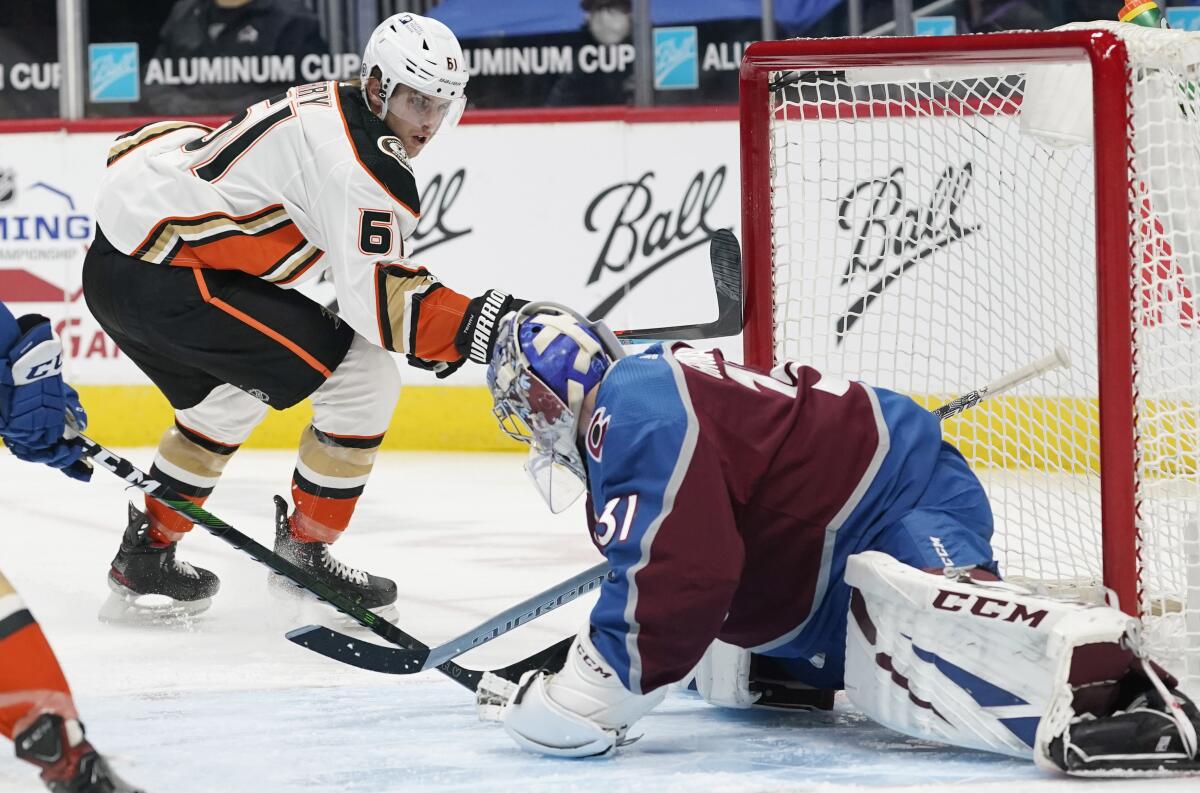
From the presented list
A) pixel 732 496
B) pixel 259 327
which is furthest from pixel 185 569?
pixel 732 496

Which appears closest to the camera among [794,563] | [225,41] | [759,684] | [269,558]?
[794,563]

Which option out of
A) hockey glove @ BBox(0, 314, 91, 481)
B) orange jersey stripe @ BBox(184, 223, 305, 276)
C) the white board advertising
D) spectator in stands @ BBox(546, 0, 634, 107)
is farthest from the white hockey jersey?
spectator in stands @ BBox(546, 0, 634, 107)

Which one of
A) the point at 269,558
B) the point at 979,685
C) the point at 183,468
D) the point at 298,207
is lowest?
the point at 979,685

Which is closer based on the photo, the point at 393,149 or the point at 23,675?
the point at 23,675

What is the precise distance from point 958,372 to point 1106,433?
4.59 ft

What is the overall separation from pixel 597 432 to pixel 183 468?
146 centimetres

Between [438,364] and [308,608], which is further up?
[438,364]

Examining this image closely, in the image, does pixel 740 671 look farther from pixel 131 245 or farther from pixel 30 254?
pixel 30 254

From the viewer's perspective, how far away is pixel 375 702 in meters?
2.34

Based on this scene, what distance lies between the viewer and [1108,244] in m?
2.19

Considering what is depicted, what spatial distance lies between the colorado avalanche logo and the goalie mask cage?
0.77 metres

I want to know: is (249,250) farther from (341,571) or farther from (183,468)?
(341,571)

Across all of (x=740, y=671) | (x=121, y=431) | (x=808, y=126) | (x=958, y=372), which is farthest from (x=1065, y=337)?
(x=121, y=431)

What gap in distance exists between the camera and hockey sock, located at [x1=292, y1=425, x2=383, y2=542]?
3012 mm
